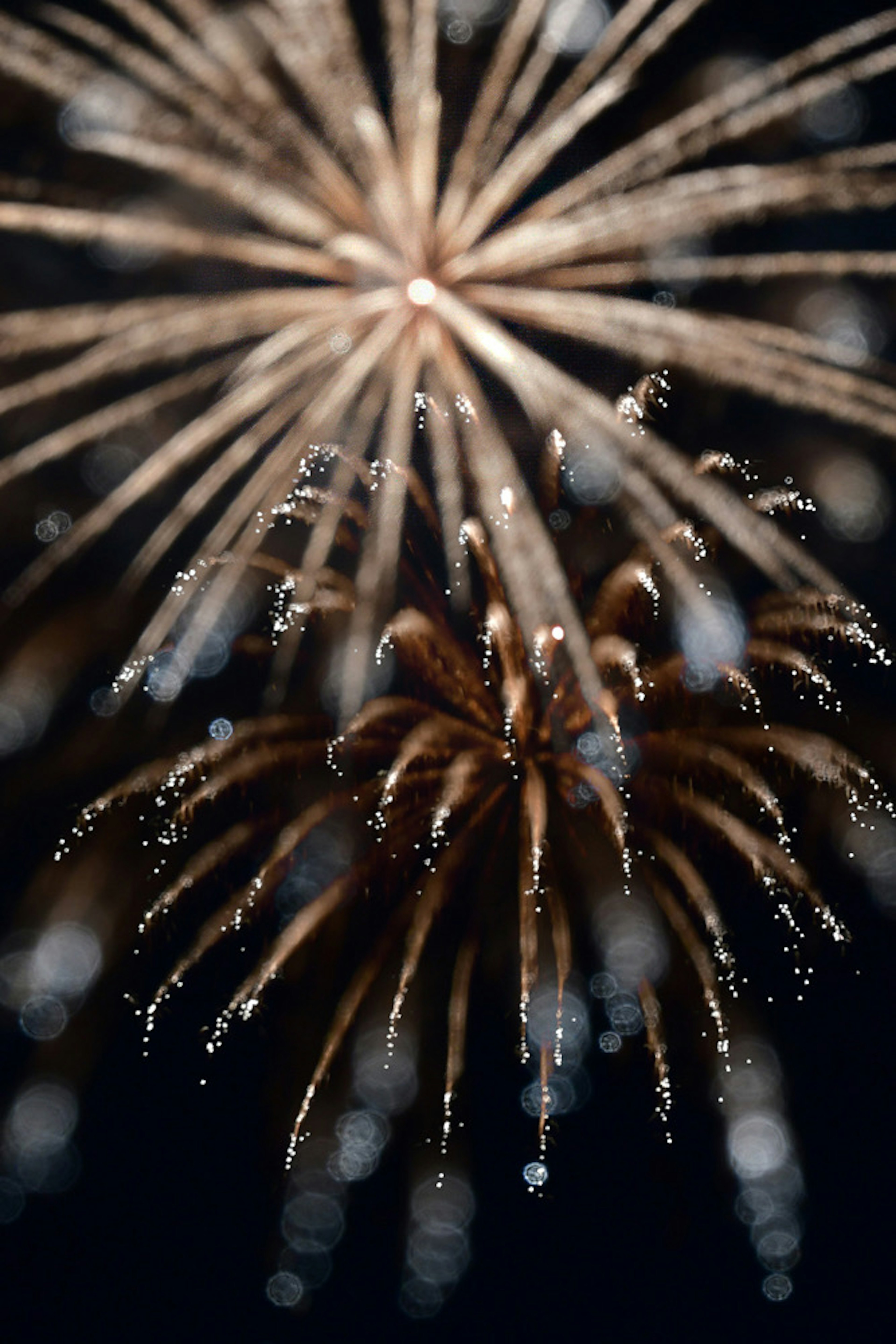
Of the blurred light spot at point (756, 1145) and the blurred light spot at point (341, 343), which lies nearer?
the blurred light spot at point (341, 343)

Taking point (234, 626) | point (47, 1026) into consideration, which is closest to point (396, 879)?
point (234, 626)

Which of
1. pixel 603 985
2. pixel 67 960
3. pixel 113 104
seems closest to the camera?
pixel 113 104

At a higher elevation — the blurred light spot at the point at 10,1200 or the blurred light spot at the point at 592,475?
the blurred light spot at the point at 592,475

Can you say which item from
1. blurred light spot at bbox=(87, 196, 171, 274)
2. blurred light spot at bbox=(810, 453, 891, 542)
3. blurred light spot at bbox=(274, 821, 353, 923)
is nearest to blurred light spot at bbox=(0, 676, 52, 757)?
blurred light spot at bbox=(274, 821, 353, 923)

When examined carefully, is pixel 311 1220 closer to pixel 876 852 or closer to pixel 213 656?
pixel 213 656

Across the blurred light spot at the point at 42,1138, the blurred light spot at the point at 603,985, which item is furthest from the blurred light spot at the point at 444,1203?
the blurred light spot at the point at 42,1138

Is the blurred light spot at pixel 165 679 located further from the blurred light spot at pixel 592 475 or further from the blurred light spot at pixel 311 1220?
the blurred light spot at pixel 311 1220

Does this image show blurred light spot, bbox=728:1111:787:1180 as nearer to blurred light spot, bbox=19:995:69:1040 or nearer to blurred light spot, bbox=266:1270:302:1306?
blurred light spot, bbox=266:1270:302:1306

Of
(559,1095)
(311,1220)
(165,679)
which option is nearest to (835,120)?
(165,679)
